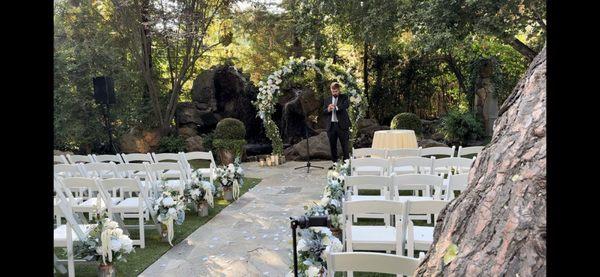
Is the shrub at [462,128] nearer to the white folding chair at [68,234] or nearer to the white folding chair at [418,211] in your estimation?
the white folding chair at [418,211]

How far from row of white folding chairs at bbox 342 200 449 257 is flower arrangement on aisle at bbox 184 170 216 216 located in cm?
300

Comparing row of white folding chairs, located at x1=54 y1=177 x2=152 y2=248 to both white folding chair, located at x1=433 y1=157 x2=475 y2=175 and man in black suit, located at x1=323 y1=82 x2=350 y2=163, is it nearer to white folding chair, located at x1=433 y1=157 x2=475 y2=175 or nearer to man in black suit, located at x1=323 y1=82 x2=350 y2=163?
white folding chair, located at x1=433 y1=157 x2=475 y2=175

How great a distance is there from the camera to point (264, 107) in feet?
41.4

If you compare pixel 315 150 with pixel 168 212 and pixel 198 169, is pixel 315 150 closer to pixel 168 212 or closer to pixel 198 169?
pixel 198 169

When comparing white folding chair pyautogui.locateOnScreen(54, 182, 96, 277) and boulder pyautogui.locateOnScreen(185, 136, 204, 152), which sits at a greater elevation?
boulder pyautogui.locateOnScreen(185, 136, 204, 152)

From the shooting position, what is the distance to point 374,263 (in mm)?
2271

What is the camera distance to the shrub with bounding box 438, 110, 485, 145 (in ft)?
46.1

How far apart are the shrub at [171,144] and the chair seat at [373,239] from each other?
34.8 feet

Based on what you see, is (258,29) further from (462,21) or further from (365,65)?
(462,21)

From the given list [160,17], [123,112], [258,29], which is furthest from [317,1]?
[123,112]

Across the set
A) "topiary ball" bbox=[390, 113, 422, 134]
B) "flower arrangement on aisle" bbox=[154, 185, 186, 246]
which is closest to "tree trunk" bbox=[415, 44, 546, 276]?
"flower arrangement on aisle" bbox=[154, 185, 186, 246]

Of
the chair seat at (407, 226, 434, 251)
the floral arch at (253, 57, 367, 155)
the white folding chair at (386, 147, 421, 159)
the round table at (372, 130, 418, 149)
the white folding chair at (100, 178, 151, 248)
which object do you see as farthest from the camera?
the floral arch at (253, 57, 367, 155)

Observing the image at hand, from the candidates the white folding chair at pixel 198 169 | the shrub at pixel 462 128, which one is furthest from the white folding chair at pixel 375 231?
the shrub at pixel 462 128
